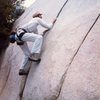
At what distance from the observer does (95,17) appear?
9328 millimetres

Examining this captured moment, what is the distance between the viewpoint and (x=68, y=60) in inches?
359

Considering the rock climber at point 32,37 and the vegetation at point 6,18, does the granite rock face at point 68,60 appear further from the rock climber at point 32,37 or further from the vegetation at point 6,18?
the vegetation at point 6,18

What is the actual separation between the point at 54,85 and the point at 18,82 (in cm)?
361

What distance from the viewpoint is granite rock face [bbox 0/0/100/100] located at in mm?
8086

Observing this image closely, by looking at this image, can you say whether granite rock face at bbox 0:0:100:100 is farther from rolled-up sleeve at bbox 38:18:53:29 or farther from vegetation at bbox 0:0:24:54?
vegetation at bbox 0:0:24:54

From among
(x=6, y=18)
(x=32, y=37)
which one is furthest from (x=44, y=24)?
(x=6, y=18)

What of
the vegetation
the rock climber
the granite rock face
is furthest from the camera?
the vegetation

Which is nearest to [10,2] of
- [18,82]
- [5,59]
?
[5,59]

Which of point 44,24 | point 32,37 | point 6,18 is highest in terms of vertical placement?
point 44,24

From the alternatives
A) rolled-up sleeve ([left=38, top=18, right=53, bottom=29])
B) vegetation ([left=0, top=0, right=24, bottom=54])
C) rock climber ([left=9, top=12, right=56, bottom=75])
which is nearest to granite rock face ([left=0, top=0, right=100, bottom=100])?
rolled-up sleeve ([left=38, top=18, right=53, bottom=29])

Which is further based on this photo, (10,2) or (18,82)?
(10,2)

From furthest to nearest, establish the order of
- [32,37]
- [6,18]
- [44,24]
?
[6,18] < [44,24] < [32,37]

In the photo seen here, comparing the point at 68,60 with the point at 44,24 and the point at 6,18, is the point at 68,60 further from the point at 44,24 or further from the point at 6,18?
the point at 6,18

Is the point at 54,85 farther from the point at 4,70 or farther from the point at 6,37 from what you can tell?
the point at 6,37
